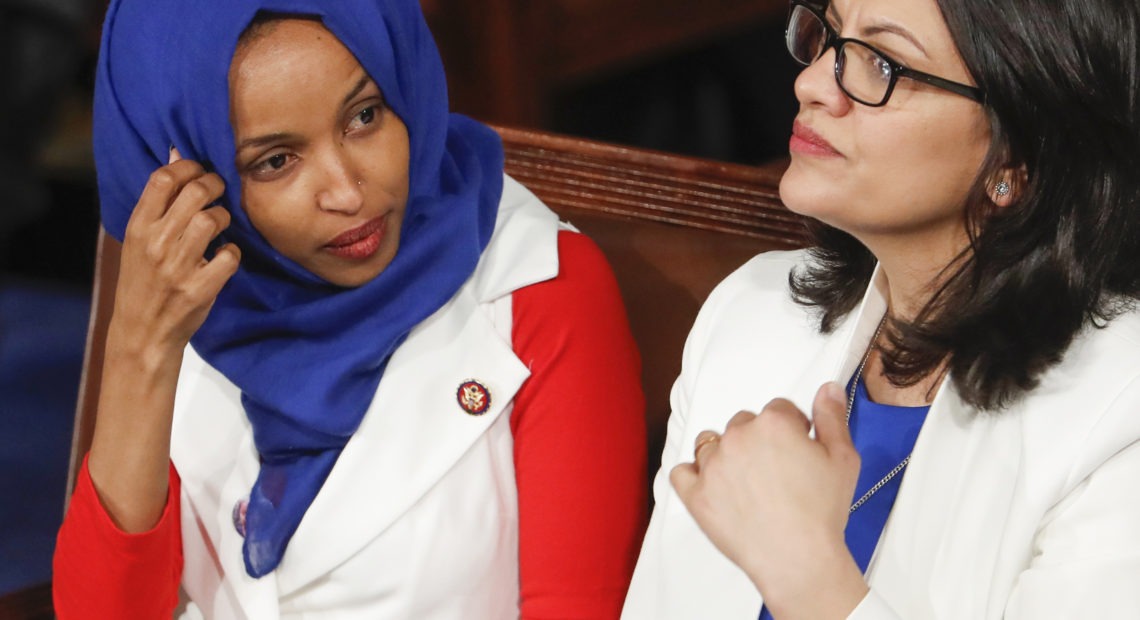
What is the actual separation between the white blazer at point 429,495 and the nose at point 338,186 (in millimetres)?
219

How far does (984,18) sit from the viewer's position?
1.27m

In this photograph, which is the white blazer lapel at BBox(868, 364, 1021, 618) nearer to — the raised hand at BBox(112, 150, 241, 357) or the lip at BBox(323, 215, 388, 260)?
the lip at BBox(323, 215, 388, 260)

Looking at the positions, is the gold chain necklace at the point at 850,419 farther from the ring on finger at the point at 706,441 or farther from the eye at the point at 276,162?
the eye at the point at 276,162

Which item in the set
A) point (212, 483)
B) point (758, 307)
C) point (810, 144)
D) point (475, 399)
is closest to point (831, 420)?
point (810, 144)

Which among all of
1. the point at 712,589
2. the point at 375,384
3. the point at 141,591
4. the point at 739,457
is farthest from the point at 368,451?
the point at 739,457

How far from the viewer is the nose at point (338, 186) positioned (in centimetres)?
153

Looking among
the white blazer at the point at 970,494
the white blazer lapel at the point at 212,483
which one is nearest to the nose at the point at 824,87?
the white blazer at the point at 970,494

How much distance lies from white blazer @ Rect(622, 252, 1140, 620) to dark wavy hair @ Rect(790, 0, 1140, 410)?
28 mm

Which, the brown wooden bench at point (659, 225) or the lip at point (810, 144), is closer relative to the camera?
the lip at point (810, 144)

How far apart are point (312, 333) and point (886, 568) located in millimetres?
740

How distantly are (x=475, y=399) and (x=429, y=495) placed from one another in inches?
5.1

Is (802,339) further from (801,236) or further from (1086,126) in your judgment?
(1086,126)

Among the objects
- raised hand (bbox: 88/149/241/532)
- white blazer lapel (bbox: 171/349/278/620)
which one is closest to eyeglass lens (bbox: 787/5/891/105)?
raised hand (bbox: 88/149/241/532)

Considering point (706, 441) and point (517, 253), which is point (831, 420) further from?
point (517, 253)
